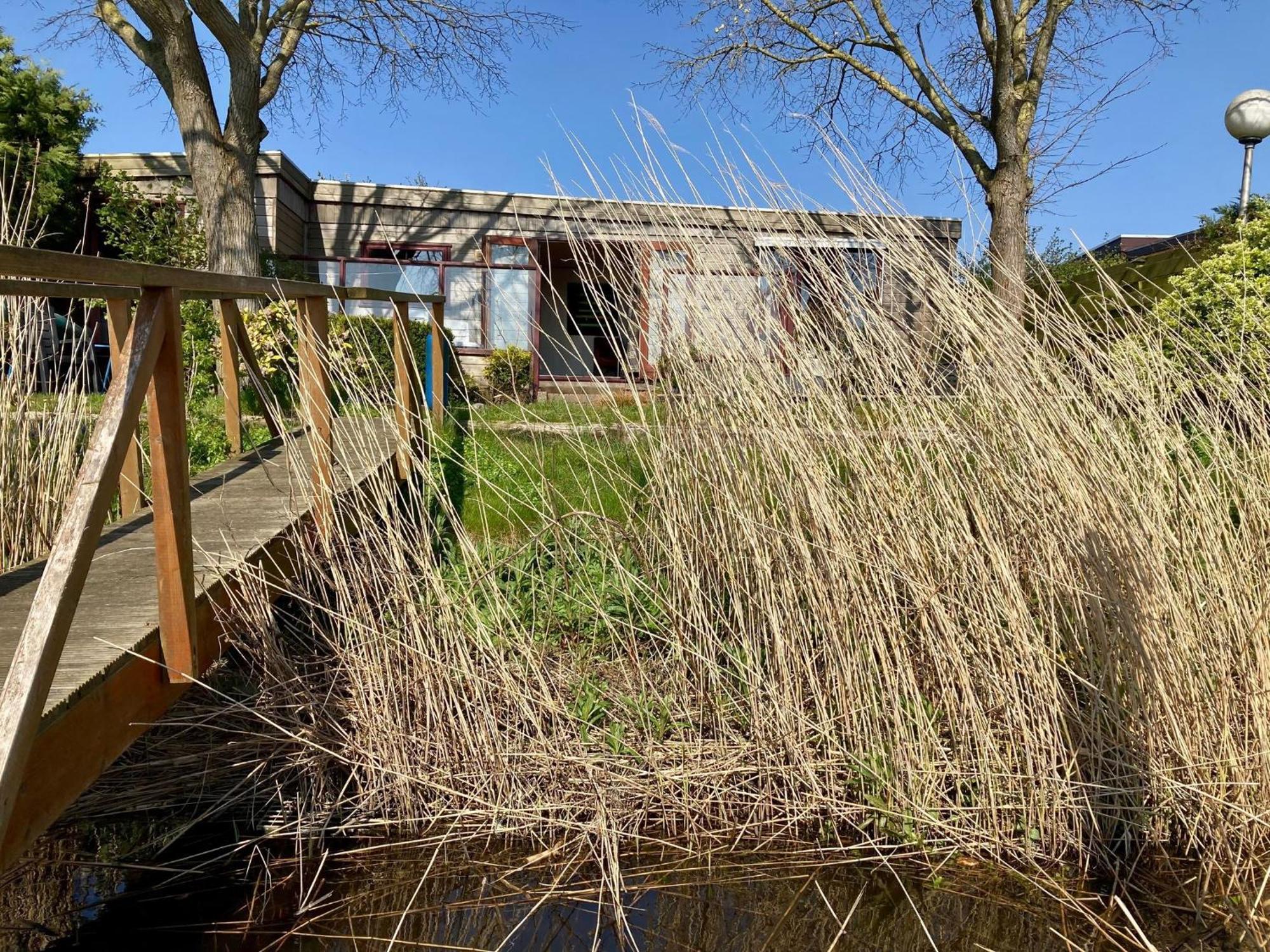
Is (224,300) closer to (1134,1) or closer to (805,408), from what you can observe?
(805,408)

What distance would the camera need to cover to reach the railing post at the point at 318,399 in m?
2.78

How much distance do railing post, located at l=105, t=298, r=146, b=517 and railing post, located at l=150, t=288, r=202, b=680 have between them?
2.48 feet

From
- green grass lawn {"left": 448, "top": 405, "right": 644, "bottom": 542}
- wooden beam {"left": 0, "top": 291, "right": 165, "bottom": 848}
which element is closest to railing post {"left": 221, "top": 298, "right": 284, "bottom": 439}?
green grass lawn {"left": 448, "top": 405, "right": 644, "bottom": 542}

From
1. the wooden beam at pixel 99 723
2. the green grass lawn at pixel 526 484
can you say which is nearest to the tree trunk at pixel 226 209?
the green grass lawn at pixel 526 484

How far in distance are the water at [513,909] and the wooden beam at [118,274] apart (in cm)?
164

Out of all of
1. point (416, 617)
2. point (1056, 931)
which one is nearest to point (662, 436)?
point (416, 617)

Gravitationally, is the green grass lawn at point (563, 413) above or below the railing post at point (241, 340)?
below

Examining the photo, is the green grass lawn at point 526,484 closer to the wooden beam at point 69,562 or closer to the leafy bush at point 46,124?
the wooden beam at point 69,562

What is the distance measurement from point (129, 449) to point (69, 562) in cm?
126

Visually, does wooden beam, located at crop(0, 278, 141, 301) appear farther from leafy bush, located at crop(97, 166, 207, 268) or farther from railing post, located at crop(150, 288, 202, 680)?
leafy bush, located at crop(97, 166, 207, 268)

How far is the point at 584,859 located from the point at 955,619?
1266 millimetres

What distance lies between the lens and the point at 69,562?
153cm

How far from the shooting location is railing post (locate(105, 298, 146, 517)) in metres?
2.94

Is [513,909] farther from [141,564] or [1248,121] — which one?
[1248,121]
